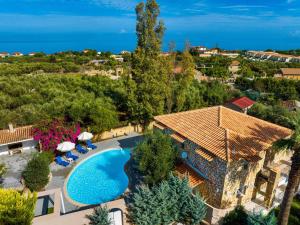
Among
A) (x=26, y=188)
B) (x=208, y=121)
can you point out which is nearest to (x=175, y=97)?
(x=208, y=121)

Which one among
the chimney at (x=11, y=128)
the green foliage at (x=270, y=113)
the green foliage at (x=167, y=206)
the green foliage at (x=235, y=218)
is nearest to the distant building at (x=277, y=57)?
the green foliage at (x=270, y=113)

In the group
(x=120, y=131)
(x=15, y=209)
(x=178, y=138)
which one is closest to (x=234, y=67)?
(x=120, y=131)

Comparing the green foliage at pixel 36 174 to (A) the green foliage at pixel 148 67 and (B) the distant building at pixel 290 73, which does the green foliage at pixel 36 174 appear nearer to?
(A) the green foliage at pixel 148 67

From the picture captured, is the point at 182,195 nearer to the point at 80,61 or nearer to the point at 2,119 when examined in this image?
the point at 2,119

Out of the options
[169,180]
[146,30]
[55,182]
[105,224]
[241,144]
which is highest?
[146,30]

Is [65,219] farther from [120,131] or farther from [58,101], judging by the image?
[58,101]

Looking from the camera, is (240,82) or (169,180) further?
(240,82)
